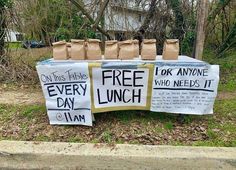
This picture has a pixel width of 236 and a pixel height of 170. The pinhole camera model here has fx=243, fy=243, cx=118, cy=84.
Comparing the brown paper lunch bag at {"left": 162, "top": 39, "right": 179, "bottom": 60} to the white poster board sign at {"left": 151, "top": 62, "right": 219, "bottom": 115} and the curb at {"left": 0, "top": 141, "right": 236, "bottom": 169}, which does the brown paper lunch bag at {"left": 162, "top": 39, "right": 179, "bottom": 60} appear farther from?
the curb at {"left": 0, "top": 141, "right": 236, "bottom": 169}

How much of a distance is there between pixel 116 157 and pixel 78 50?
4.64ft

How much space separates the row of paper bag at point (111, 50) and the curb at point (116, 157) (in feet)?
3.78

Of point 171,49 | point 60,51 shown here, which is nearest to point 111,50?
point 60,51

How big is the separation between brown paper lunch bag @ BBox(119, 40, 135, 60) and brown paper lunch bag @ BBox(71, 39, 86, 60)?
1.59ft

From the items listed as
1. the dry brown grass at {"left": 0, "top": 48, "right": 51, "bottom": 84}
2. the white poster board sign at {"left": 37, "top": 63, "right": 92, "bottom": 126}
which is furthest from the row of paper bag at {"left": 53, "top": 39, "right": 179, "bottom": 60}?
Result: the dry brown grass at {"left": 0, "top": 48, "right": 51, "bottom": 84}

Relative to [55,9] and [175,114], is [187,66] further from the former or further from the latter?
[55,9]

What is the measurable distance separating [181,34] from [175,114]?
15.0ft

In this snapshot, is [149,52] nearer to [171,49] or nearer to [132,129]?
[171,49]

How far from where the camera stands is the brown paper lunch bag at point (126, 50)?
3.16 m

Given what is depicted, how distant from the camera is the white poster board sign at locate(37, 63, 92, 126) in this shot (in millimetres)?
2979

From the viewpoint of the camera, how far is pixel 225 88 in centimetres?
480

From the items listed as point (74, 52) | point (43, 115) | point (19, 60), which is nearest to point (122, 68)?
point (74, 52)

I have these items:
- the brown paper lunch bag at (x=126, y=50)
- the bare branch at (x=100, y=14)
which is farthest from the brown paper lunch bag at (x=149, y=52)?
the bare branch at (x=100, y=14)

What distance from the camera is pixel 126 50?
3156 mm
